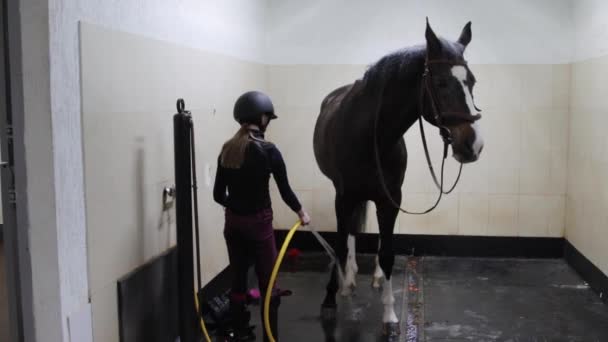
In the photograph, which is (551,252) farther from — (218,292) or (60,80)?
(60,80)

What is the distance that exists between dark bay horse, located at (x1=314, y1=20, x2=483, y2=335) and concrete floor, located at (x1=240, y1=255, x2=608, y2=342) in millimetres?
176

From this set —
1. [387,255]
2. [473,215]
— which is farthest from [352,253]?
[473,215]

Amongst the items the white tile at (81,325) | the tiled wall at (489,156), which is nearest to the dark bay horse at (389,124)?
the tiled wall at (489,156)

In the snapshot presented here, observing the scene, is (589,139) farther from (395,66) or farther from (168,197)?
(168,197)

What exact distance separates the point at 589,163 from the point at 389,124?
1.87m

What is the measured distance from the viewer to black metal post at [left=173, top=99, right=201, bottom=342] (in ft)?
8.45

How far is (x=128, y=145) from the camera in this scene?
2.48 meters

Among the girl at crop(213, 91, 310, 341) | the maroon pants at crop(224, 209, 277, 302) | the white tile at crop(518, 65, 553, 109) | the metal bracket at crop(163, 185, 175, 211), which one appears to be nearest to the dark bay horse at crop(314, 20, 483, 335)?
the girl at crop(213, 91, 310, 341)

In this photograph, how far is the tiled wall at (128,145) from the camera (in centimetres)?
218

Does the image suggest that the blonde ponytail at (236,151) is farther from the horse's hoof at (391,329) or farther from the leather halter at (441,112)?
the horse's hoof at (391,329)

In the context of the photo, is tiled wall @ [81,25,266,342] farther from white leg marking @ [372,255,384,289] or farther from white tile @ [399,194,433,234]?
white tile @ [399,194,433,234]

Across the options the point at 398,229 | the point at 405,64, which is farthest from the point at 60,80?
the point at 398,229

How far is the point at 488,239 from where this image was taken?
485 cm

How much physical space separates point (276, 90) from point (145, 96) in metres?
2.41
